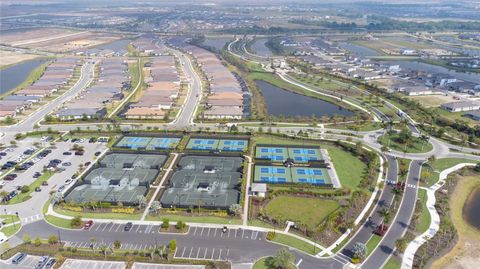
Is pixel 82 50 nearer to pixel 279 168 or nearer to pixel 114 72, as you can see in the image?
pixel 114 72

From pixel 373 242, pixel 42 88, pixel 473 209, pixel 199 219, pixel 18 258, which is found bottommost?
pixel 473 209

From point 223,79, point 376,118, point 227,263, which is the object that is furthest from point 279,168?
point 223,79

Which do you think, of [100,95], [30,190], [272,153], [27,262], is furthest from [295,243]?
[100,95]

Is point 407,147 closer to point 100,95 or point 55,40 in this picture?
point 100,95

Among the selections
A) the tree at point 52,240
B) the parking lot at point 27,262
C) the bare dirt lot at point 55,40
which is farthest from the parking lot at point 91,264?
the bare dirt lot at point 55,40

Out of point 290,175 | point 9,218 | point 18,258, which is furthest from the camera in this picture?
point 290,175

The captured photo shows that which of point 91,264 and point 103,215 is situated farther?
point 103,215
